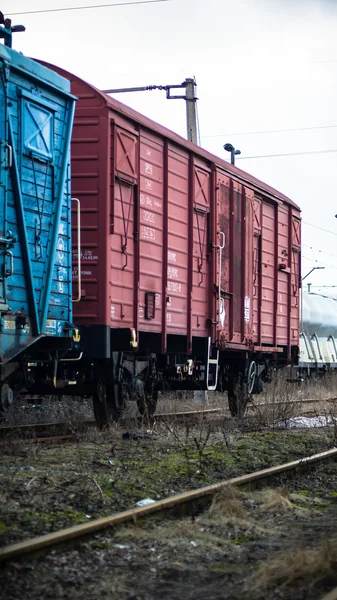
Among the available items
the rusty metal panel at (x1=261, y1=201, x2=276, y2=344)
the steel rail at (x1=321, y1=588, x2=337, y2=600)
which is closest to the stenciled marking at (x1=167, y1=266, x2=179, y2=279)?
the rusty metal panel at (x1=261, y1=201, x2=276, y2=344)

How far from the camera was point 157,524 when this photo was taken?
6.14 m

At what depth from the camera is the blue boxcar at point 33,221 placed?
8789mm

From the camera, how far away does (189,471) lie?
833cm

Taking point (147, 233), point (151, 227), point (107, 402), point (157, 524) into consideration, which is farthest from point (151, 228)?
point (157, 524)

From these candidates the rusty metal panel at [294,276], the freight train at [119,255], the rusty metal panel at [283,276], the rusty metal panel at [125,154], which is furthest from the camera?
the rusty metal panel at [294,276]

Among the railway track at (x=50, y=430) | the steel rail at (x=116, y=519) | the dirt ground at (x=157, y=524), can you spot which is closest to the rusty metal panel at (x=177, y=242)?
the railway track at (x=50, y=430)

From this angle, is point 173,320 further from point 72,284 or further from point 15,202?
point 15,202

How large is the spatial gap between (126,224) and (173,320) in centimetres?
198

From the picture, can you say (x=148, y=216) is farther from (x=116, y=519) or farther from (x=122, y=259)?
(x=116, y=519)

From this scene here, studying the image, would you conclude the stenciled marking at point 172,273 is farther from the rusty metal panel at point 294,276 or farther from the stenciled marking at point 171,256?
the rusty metal panel at point 294,276

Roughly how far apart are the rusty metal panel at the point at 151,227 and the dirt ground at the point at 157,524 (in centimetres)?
244

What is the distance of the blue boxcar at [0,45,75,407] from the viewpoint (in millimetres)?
8789

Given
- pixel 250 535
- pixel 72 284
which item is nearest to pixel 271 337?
pixel 72 284

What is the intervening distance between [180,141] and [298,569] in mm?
9134
